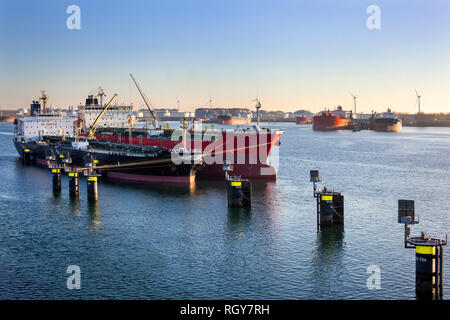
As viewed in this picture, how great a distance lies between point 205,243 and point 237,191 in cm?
916

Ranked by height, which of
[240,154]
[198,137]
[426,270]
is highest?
[198,137]

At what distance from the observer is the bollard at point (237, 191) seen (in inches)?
1423

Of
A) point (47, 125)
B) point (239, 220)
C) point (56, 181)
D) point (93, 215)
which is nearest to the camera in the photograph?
point (239, 220)

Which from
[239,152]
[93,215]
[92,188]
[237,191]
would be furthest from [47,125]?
[237,191]

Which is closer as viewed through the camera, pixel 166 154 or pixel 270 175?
pixel 166 154

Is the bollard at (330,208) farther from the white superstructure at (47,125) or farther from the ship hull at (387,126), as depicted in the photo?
the ship hull at (387,126)

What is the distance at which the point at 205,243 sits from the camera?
91.4 ft

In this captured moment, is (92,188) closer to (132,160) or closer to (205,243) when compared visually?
(132,160)

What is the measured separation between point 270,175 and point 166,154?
11911 millimetres

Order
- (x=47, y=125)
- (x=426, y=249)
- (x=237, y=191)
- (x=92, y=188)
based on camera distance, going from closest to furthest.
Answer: (x=426, y=249) → (x=237, y=191) → (x=92, y=188) → (x=47, y=125)

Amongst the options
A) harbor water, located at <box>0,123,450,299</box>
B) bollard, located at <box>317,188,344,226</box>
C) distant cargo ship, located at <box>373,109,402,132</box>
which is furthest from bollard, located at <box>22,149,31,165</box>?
distant cargo ship, located at <box>373,109,402,132</box>
